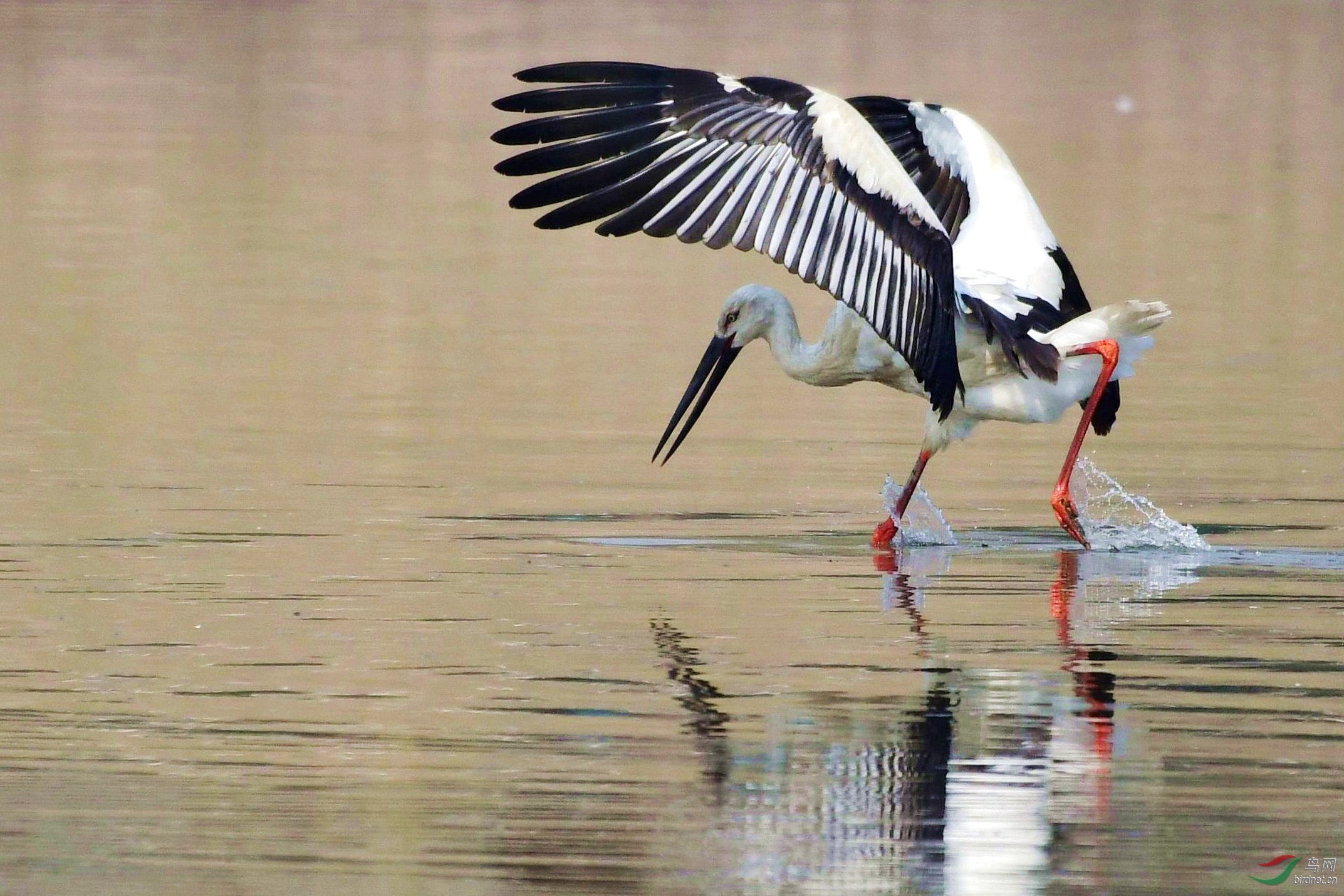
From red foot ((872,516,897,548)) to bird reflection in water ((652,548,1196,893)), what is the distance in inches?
86.0

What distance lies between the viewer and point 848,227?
438 inches

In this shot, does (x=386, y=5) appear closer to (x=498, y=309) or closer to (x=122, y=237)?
(x=122, y=237)

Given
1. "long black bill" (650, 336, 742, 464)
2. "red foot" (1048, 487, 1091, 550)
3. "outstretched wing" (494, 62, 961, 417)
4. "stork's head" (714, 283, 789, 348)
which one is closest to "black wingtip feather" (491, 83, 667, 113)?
"outstretched wing" (494, 62, 961, 417)

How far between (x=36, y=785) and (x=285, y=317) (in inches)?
490

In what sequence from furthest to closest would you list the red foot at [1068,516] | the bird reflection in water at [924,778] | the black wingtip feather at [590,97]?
the red foot at [1068,516], the black wingtip feather at [590,97], the bird reflection in water at [924,778]

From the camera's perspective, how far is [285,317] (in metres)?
19.7

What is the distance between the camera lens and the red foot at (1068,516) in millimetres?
12031

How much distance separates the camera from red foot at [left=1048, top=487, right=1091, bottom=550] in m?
12.0

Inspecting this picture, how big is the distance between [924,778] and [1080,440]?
5.29 m

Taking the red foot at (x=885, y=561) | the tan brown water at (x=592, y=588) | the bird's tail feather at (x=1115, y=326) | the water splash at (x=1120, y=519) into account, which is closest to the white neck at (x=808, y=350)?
the tan brown water at (x=592, y=588)

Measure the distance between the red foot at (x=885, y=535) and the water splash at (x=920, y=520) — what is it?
0.04m

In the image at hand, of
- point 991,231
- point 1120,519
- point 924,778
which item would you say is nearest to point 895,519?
point 1120,519

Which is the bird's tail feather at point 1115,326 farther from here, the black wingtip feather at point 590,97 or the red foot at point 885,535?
the black wingtip feather at point 590,97

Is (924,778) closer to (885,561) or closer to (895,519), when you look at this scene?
(885,561)
